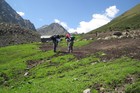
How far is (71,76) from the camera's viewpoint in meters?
32.4

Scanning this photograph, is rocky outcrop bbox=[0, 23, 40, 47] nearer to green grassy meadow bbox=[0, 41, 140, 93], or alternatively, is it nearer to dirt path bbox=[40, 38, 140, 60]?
dirt path bbox=[40, 38, 140, 60]

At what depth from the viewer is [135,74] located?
98.4ft

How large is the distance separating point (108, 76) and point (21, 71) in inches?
636

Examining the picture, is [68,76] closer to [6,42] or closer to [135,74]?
[135,74]

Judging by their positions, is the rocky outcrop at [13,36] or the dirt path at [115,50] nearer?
the dirt path at [115,50]

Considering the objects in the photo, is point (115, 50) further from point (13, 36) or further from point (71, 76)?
point (13, 36)

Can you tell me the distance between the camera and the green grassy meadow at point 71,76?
27.6 meters

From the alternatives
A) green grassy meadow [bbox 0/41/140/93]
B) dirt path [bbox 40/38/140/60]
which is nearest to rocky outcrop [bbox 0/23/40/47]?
dirt path [bbox 40/38/140/60]

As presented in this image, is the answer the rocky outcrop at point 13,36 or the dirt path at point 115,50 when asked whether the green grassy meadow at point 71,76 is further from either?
the rocky outcrop at point 13,36

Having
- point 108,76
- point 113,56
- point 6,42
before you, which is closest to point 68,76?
point 108,76

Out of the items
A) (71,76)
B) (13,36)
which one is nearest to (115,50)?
(71,76)

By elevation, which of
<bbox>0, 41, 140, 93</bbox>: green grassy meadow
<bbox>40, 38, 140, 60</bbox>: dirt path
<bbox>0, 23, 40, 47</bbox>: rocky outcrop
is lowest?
<bbox>0, 41, 140, 93</bbox>: green grassy meadow

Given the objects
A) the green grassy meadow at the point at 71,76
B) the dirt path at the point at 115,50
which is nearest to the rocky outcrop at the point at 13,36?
the dirt path at the point at 115,50

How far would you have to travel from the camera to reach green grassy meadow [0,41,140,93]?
2759 centimetres
